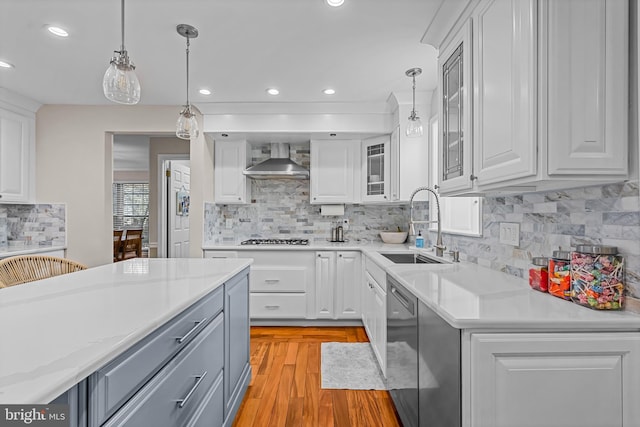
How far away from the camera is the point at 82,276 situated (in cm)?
165

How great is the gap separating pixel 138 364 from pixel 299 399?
Answer: 5.10 feet

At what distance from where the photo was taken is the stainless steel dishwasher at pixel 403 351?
1638mm

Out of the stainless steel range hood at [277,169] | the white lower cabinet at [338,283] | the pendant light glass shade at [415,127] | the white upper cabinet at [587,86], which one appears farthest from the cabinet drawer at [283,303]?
the white upper cabinet at [587,86]

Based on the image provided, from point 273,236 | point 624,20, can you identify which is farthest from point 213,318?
point 273,236

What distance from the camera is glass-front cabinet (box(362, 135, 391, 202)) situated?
12.4 feet

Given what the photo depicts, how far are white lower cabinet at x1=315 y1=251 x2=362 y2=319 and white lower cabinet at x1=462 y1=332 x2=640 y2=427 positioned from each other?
252 cm

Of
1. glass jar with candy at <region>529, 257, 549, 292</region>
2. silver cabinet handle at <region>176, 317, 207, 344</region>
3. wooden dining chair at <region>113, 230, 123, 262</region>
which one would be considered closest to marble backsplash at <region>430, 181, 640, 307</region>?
glass jar with candy at <region>529, 257, 549, 292</region>

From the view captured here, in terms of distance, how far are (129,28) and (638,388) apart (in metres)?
3.03

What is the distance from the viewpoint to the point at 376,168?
3859mm

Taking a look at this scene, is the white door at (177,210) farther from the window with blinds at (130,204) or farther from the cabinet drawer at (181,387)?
the cabinet drawer at (181,387)

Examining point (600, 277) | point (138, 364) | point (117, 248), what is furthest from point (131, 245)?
point (600, 277)

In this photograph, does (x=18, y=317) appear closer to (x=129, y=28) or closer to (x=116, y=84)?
(x=116, y=84)

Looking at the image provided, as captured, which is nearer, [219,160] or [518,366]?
[518,366]

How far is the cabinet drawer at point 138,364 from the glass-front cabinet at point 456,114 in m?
1.42
